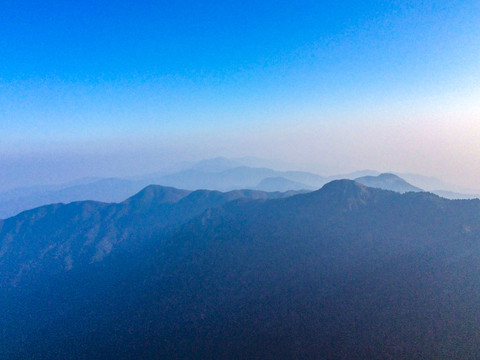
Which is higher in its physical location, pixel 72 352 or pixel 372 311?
pixel 372 311

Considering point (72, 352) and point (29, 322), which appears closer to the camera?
point (72, 352)

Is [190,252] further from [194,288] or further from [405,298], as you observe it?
[405,298]

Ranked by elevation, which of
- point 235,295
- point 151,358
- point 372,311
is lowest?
point 151,358

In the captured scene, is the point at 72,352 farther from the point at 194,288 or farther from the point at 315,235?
the point at 315,235

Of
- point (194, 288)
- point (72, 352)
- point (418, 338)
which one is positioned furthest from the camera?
point (194, 288)

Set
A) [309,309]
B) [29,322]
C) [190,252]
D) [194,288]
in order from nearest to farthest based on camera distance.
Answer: [309,309]
[194,288]
[29,322]
[190,252]

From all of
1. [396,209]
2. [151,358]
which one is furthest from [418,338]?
[151,358]

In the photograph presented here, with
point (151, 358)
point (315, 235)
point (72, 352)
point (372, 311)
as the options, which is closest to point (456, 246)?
→ point (372, 311)
